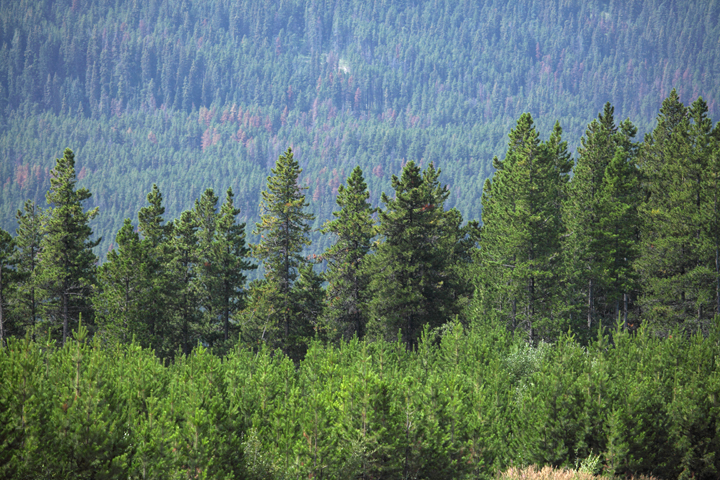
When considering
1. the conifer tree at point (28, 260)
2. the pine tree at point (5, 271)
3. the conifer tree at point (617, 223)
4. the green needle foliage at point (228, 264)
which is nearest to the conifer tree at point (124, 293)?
the pine tree at point (5, 271)

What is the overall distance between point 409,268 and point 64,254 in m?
24.1

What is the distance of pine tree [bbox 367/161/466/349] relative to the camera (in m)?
38.2

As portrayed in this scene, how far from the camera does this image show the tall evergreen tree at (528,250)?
35.5m

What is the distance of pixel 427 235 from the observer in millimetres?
39219

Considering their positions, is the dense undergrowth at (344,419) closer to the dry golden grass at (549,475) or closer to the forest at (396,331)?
the forest at (396,331)

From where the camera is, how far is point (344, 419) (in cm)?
1734

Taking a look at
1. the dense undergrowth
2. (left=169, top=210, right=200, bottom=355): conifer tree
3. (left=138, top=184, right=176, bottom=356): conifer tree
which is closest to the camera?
the dense undergrowth

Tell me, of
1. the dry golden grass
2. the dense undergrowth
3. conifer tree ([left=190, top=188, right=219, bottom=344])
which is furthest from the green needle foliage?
the dry golden grass

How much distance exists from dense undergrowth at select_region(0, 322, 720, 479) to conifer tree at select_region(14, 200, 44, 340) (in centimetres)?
→ 2461

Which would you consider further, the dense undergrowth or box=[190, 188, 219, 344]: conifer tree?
box=[190, 188, 219, 344]: conifer tree

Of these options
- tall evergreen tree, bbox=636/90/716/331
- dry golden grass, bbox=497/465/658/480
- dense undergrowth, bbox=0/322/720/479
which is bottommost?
dry golden grass, bbox=497/465/658/480

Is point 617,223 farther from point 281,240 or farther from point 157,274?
point 157,274

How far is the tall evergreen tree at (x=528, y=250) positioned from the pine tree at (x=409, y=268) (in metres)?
3.42

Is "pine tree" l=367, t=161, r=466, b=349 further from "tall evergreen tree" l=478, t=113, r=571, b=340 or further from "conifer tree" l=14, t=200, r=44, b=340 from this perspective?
"conifer tree" l=14, t=200, r=44, b=340
